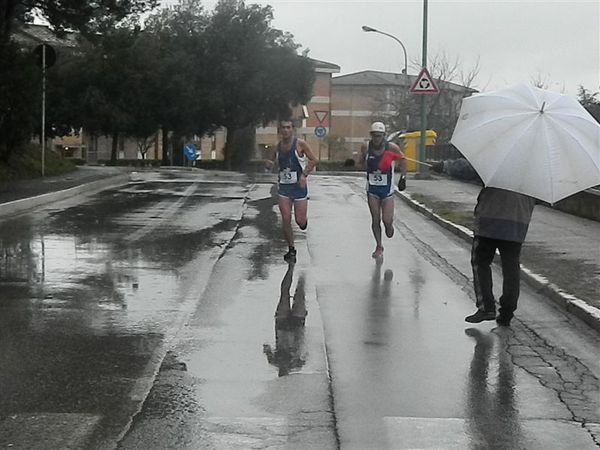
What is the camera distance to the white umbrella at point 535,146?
803 cm

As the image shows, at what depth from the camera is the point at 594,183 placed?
26.3ft

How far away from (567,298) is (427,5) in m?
21.6

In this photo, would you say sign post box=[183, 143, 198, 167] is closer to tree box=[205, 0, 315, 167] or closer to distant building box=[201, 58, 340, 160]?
tree box=[205, 0, 315, 167]

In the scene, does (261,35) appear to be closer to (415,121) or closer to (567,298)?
(415,121)

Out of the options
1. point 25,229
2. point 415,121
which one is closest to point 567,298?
point 25,229

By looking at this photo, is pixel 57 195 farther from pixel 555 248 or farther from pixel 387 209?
pixel 555 248

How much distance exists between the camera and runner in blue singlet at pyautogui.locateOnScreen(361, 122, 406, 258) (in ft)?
42.6

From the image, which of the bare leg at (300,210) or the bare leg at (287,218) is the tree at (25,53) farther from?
the bare leg at (287,218)

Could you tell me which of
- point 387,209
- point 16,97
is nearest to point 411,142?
point 16,97

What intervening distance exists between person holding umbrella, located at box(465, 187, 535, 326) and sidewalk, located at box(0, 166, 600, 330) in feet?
2.55

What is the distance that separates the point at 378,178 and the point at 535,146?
5.10 metres

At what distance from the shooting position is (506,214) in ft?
27.7

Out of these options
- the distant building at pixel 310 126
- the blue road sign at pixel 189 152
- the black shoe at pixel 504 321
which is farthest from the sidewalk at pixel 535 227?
the distant building at pixel 310 126

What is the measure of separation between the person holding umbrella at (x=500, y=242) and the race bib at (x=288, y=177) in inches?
164
